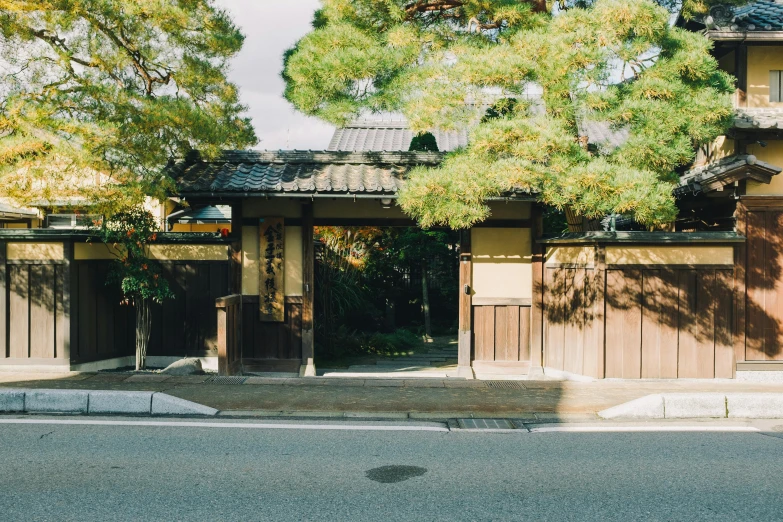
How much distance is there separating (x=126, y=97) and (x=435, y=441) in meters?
6.73

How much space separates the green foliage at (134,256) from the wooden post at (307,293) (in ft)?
7.68

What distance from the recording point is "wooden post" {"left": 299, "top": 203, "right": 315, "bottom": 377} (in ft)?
39.7

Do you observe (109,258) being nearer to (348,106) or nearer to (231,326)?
(231,326)

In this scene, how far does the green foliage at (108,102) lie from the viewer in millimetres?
9219

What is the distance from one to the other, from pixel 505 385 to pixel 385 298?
Answer: 29.3 feet

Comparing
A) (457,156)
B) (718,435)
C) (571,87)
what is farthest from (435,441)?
(571,87)

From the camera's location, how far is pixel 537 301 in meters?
12.0

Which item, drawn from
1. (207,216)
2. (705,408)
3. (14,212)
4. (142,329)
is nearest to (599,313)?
(705,408)

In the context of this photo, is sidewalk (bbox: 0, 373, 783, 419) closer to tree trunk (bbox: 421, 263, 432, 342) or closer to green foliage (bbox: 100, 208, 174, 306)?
green foliage (bbox: 100, 208, 174, 306)

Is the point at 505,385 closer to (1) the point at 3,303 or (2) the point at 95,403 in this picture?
(2) the point at 95,403

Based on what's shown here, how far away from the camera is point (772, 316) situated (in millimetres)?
10609

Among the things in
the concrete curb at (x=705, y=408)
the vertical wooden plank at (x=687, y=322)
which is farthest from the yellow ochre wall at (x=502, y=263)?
the concrete curb at (x=705, y=408)

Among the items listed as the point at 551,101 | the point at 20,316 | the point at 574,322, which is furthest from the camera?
the point at 574,322

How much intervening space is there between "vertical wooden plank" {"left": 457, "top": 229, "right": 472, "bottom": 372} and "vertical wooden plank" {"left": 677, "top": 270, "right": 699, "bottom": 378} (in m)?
3.41
